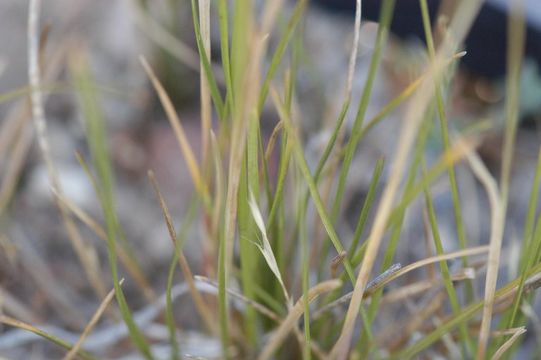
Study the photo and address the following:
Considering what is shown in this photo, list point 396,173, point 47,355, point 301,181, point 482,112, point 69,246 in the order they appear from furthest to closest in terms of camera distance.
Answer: point 482,112 < point 69,246 < point 47,355 < point 301,181 < point 396,173

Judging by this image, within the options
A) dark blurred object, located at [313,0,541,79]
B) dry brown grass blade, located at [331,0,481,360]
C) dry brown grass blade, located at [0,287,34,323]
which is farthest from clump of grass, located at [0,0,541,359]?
dark blurred object, located at [313,0,541,79]

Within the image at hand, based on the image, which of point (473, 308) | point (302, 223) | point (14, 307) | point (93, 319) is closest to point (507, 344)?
point (473, 308)

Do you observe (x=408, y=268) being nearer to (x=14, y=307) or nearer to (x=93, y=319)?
(x=93, y=319)

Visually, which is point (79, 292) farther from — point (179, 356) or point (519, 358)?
point (519, 358)

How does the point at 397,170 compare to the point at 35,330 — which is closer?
the point at 397,170

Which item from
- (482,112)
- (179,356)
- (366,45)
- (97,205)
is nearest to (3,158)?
(97,205)

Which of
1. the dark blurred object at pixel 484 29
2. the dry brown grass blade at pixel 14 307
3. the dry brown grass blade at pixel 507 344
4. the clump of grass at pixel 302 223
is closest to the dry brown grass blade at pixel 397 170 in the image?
the clump of grass at pixel 302 223

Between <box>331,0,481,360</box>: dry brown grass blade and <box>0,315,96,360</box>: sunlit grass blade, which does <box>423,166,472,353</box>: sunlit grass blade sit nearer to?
<box>331,0,481,360</box>: dry brown grass blade

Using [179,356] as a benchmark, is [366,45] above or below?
above
